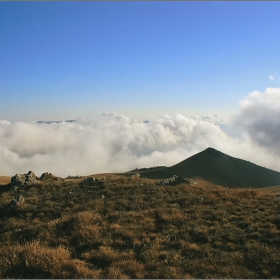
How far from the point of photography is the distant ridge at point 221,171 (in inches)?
2350

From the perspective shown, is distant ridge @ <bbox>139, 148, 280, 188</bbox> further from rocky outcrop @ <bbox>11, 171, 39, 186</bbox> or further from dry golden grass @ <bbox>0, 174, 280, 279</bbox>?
dry golden grass @ <bbox>0, 174, 280, 279</bbox>

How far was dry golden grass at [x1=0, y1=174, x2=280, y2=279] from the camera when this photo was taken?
7996 millimetres

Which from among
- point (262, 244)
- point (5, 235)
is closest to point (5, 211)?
point (5, 235)

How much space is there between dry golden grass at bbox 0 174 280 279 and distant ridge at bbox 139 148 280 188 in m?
39.5

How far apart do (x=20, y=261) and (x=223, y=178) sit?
190ft

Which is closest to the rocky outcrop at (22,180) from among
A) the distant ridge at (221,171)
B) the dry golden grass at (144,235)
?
the dry golden grass at (144,235)

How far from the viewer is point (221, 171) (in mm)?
65312

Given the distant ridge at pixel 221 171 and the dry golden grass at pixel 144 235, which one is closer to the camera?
the dry golden grass at pixel 144 235

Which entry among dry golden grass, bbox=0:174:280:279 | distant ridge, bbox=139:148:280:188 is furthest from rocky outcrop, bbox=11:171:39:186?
distant ridge, bbox=139:148:280:188

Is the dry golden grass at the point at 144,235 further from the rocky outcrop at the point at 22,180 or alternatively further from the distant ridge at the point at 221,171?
the distant ridge at the point at 221,171

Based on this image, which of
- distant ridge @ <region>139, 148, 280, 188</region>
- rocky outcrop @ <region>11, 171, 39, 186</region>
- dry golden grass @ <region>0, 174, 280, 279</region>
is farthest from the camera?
distant ridge @ <region>139, 148, 280, 188</region>

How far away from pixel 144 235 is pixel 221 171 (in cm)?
5809

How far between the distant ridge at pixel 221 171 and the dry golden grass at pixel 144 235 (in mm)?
39526

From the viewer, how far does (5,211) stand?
50.1ft
